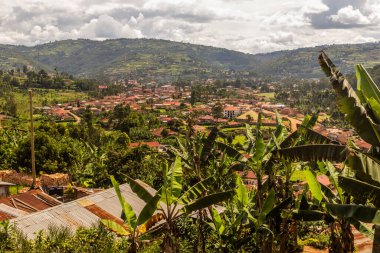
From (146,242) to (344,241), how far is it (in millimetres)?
5035

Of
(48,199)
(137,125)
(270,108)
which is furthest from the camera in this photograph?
(270,108)

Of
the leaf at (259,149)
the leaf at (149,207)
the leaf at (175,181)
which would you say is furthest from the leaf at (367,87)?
the leaf at (149,207)

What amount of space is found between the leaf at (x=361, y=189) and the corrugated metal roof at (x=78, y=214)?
21.3ft

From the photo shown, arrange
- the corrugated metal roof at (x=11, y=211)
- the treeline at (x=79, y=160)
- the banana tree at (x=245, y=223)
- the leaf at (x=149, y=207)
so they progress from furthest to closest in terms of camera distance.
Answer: the treeline at (x=79, y=160), the corrugated metal roof at (x=11, y=211), the banana tree at (x=245, y=223), the leaf at (x=149, y=207)

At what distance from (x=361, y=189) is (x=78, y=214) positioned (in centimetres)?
862

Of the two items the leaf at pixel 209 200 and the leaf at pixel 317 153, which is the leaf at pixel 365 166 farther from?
the leaf at pixel 209 200

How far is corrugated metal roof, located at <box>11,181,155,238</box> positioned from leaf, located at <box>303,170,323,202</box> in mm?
5397

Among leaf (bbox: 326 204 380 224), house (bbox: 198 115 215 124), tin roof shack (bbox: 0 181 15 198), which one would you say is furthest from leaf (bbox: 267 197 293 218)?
house (bbox: 198 115 215 124)

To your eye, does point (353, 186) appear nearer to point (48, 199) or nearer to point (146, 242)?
point (146, 242)

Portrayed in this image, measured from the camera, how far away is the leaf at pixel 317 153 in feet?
17.1

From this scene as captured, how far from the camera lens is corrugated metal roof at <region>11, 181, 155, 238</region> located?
396 inches

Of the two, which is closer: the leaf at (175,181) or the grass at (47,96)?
the leaf at (175,181)

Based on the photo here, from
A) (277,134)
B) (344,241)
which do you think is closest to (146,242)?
(277,134)

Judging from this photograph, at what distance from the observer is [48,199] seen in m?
14.0
